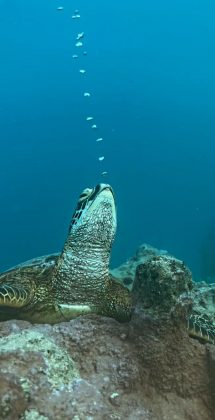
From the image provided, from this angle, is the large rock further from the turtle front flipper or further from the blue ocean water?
the blue ocean water

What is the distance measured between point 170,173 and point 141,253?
103 meters

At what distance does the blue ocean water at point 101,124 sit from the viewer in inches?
3684

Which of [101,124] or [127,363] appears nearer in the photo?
[127,363]

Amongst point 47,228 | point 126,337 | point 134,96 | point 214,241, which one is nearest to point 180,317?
point 126,337

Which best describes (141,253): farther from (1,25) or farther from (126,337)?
(1,25)

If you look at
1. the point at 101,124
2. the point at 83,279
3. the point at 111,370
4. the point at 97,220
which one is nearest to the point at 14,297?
the point at 83,279

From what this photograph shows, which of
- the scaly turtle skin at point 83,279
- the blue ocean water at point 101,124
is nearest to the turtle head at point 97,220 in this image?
the scaly turtle skin at point 83,279

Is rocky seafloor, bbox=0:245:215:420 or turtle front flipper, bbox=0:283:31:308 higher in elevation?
turtle front flipper, bbox=0:283:31:308

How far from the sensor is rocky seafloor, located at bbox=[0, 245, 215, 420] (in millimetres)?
2402

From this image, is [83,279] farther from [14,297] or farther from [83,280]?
[14,297]

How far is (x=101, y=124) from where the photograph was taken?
11100 centimetres

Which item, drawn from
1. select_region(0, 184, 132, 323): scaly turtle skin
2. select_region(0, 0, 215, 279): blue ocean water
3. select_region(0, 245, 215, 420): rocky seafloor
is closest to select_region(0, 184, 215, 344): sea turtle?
select_region(0, 184, 132, 323): scaly turtle skin

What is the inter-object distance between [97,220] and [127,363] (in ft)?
5.62

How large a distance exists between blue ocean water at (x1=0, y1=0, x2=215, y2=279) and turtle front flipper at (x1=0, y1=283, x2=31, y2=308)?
277ft
